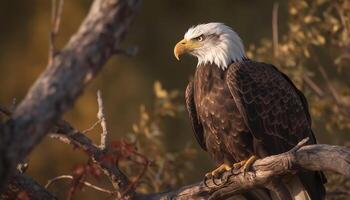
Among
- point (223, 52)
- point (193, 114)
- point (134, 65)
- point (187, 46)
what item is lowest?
point (193, 114)

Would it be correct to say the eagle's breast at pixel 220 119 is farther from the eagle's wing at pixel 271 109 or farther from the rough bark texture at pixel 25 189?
the rough bark texture at pixel 25 189

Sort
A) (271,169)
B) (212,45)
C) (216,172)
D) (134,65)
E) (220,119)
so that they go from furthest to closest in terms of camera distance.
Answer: (134,65) < (212,45) < (220,119) < (216,172) < (271,169)

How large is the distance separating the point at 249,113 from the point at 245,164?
1.42ft

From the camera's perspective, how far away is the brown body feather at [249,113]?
517 cm

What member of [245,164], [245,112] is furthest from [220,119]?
[245,164]

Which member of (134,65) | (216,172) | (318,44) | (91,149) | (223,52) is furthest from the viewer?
(134,65)

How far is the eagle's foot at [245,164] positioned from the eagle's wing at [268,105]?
0.62 feet

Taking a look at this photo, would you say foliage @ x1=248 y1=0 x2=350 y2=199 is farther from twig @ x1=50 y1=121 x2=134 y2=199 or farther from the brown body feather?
twig @ x1=50 y1=121 x2=134 y2=199

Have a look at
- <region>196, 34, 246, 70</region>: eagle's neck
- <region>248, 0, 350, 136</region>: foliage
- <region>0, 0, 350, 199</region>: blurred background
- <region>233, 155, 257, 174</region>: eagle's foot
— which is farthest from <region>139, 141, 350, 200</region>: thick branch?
<region>0, 0, 350, 199</region>: blurred background

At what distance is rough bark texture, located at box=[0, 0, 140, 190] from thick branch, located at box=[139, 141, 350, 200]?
1462mm

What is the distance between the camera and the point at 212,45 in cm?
565

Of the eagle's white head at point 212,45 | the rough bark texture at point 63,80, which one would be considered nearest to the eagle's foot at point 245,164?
the eagle's white head at point 212,45

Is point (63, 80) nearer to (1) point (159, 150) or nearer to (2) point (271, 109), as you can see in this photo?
(2) point (271, 109)

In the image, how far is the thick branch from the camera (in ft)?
12.8
